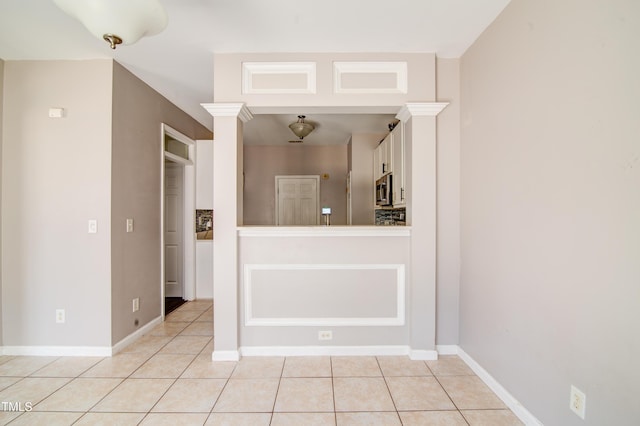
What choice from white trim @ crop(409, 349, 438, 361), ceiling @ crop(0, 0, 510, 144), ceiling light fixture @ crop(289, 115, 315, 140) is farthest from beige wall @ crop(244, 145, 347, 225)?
white trim @ crop(409, 349, 438, 361)

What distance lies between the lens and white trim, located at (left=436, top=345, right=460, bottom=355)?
8.00ft

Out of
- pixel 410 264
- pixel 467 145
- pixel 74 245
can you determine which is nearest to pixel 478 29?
pixel 467 145

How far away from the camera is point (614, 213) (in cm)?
116

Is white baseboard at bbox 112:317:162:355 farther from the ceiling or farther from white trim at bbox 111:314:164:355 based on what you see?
the ceiling

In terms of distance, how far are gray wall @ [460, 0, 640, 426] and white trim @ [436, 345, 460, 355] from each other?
290mm

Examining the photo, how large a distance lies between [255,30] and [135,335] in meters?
2.99

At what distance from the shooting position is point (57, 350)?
2447 millimetres

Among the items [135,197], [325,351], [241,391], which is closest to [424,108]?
[325,351]

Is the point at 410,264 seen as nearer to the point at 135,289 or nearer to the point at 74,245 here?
the point at 135,289

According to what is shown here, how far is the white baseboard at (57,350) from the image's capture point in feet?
8.00

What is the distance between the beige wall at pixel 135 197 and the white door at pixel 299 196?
2.70 metres

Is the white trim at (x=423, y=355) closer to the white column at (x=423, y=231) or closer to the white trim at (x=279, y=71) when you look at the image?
the white column at (x=423, y=231)

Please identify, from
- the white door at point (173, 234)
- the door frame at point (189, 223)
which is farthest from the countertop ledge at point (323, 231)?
the white door at point (173, 234)

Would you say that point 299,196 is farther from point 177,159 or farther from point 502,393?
point 502,393
